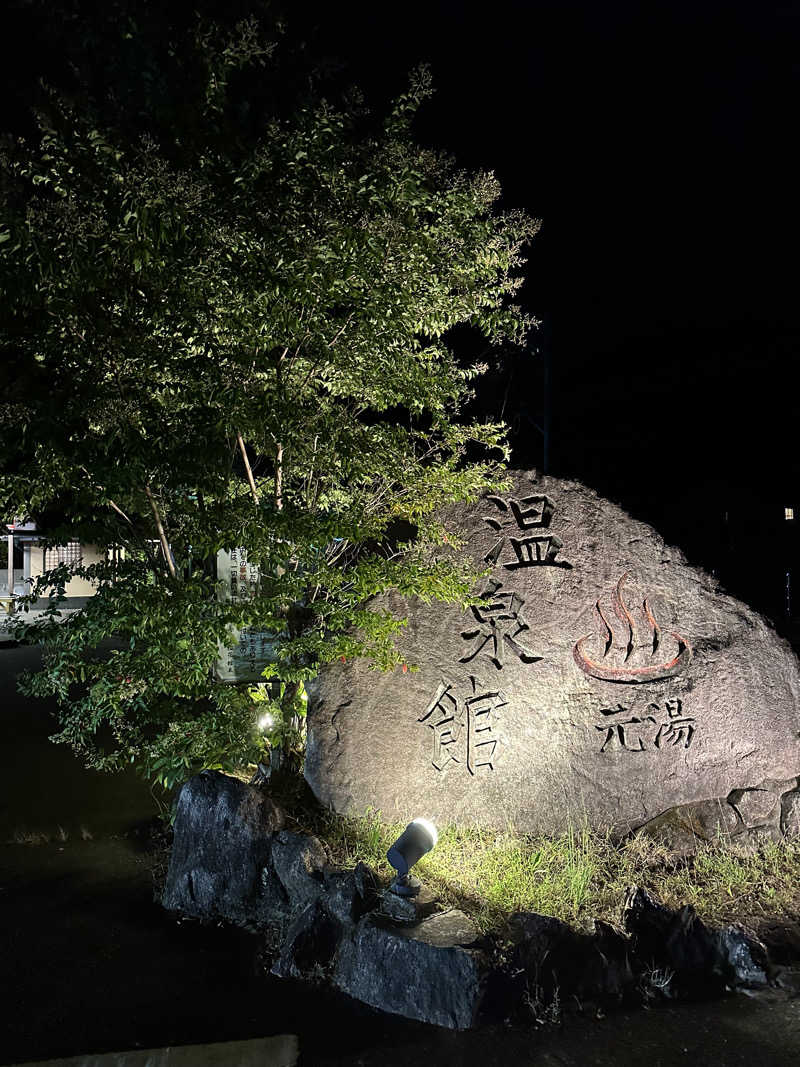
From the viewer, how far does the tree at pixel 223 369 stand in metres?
5.28

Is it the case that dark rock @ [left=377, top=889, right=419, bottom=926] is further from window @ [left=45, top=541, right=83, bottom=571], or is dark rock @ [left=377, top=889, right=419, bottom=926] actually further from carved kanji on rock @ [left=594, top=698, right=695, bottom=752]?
window @ [left=45, top=541, right=83, bottom=571]

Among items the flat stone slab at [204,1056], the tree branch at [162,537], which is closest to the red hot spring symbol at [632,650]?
the tree branch at [162,537]

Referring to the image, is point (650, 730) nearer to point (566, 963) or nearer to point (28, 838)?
point (566, 963)

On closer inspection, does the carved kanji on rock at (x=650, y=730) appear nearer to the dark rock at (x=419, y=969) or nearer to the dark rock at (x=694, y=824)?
the dark rock at (x=694, y=824)

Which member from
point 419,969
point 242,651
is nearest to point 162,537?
point 419,969

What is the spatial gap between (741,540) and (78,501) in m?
26.4

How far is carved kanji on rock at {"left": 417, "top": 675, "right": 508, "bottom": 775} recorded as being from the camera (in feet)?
20.4

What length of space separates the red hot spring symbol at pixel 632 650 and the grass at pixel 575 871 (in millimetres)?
1167

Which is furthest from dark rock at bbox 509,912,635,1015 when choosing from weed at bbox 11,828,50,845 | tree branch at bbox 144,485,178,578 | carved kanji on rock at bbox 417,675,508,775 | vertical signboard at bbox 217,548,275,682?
vertical signboard at bbox 217,548,275,682

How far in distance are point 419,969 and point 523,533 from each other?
342 centimetres

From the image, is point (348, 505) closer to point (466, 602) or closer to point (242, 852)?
point (466, 602)

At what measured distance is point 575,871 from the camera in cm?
528

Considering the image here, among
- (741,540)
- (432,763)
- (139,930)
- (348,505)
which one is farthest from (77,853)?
(741,540)

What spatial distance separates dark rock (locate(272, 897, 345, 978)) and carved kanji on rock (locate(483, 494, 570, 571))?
2932mm
